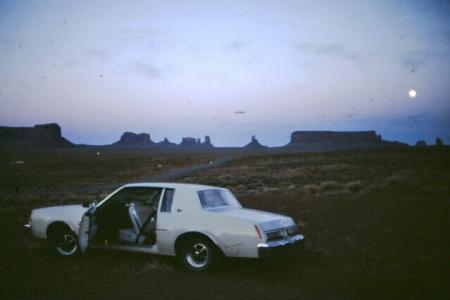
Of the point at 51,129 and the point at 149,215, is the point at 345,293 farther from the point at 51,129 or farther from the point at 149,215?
the point at 51,129

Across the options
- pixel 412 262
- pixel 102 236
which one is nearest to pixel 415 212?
pixel 412 262

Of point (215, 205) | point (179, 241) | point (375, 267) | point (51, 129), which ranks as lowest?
point (375, 267)

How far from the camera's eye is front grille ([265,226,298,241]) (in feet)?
21.0

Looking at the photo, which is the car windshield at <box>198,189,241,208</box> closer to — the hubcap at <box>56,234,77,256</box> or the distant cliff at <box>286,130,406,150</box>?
the hubcap at <box>56,234,77,256</box>

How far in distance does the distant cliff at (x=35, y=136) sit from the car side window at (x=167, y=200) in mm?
153214

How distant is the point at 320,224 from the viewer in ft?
38.0

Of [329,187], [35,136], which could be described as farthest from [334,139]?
[329,187]

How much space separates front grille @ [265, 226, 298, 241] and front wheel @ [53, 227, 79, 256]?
3611 millimetres

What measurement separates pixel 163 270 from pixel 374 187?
15841 millimetres

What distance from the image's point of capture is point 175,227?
6.72 metres

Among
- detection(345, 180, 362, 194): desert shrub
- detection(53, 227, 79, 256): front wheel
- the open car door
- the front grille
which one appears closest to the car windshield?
the front grille

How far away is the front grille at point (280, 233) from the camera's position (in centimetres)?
641

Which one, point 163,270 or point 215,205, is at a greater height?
point 215,205

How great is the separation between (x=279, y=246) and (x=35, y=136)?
166 metres
